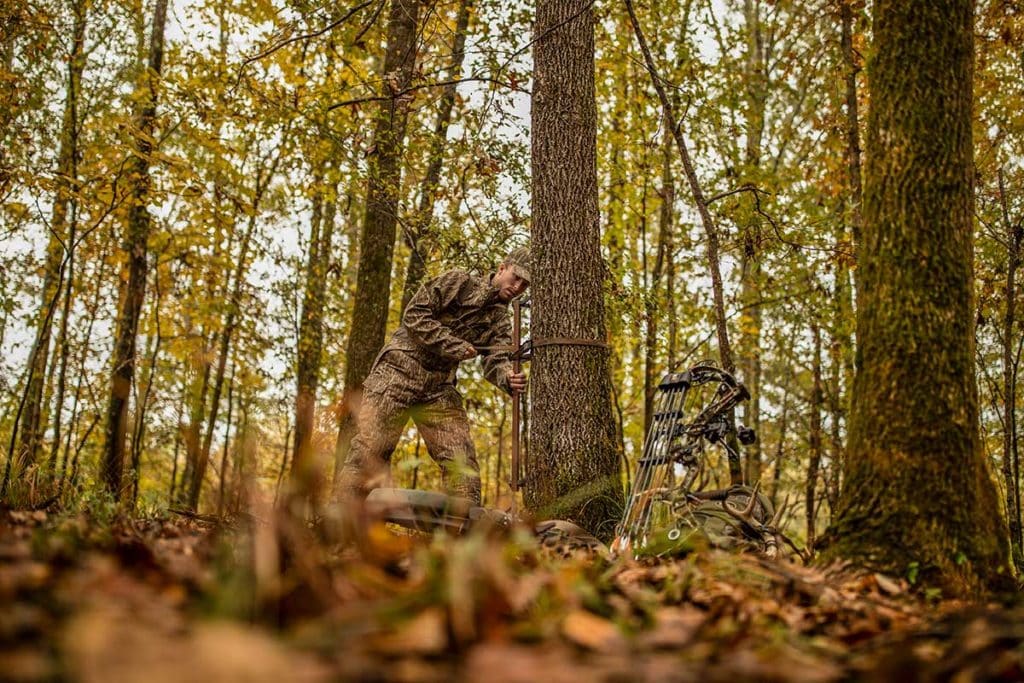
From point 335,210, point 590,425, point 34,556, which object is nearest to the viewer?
point 34,556

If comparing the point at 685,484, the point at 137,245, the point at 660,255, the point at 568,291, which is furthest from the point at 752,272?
the point at 685,484

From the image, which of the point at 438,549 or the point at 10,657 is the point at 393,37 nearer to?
the point at 438,549

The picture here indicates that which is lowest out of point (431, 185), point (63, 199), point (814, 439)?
point (814, 439)

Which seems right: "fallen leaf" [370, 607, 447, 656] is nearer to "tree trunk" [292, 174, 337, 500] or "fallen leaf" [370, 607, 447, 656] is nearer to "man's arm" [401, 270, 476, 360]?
"man's arm" [401, 270, 476, 360]

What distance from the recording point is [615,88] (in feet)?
46.7

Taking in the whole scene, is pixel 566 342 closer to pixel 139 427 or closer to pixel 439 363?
pixel 439 363

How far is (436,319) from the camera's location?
20.9 feet

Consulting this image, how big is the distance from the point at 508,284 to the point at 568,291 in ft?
1.80

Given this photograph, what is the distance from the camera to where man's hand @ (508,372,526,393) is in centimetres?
603

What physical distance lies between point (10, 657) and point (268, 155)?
15.2m

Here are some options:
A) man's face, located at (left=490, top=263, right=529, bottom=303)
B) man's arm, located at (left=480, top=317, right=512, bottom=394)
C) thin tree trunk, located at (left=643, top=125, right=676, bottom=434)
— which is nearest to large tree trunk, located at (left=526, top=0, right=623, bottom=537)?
man's face, located at (left=490, top=263, right=529, bottom=303)

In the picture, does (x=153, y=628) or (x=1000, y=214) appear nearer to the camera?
(x=153, y=628)

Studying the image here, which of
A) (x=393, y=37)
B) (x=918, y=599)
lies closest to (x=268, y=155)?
(x=393, y=37)

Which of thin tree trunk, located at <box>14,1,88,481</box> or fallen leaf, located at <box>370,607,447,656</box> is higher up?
thin tree trunk, located at <box>14,1,88,481</box>
